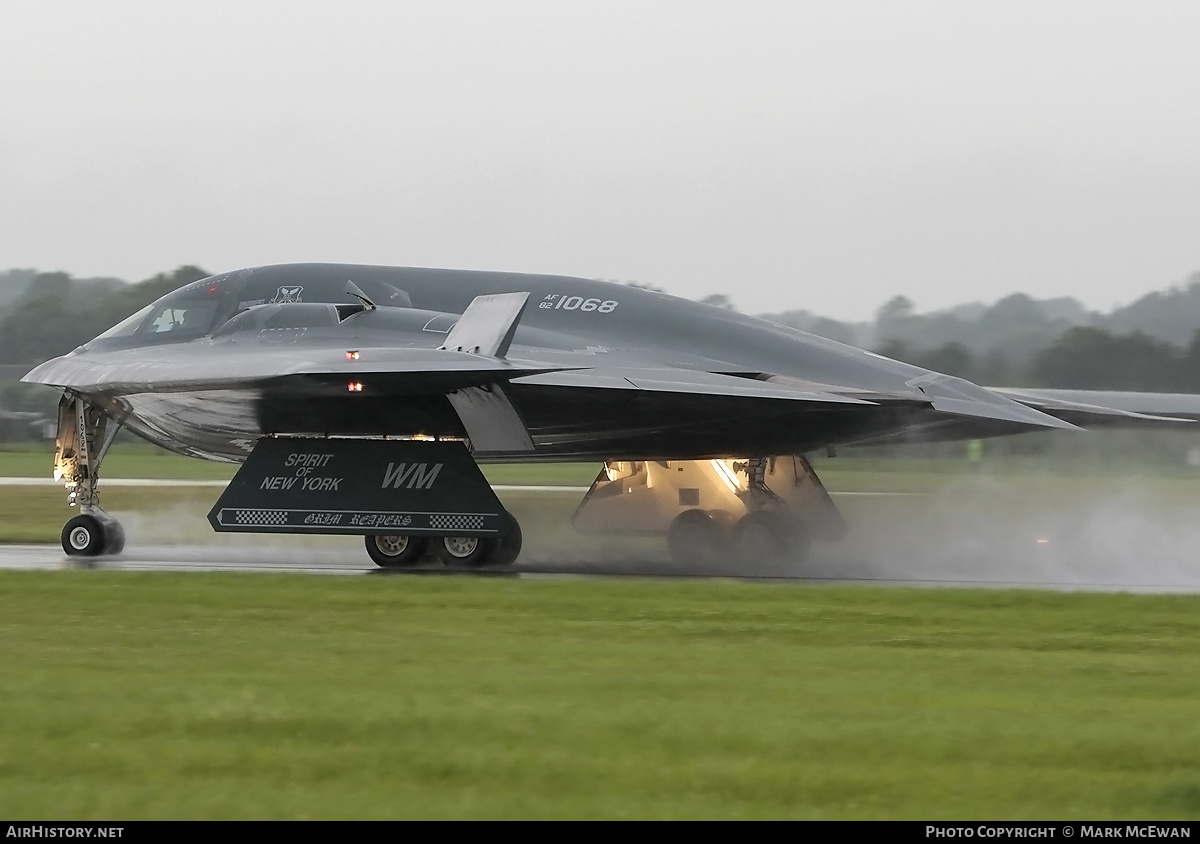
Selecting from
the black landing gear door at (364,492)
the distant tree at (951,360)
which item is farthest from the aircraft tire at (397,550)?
the distant tree at (951,360)

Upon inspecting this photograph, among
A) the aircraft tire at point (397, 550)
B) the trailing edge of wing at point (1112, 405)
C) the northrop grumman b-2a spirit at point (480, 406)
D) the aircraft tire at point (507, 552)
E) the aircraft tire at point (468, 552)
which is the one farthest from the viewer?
the trailing edge of wing at point (1112, 405)

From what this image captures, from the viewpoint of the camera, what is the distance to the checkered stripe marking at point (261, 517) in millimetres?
17562

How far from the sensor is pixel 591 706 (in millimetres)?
8148

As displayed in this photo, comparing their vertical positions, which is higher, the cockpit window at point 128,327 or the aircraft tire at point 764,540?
the cockpit window at point 128,327

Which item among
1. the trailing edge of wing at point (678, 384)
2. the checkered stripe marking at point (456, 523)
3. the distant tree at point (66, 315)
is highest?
the distant tree at point (66, 315)

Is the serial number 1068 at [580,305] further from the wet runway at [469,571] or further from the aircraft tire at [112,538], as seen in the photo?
the aircraft tire at [112,538]

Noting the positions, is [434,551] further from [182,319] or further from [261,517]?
[182,319]

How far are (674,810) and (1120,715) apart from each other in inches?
135

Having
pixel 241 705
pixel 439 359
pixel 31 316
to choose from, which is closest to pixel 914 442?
pixel 439 359

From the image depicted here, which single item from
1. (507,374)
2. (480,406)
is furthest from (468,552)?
(507,374)

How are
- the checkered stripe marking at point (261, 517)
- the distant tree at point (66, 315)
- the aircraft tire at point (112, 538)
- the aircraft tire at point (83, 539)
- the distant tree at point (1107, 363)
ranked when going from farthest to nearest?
the distant tree at point (66, 315) → the distant tree at point (1107, 363) → the aircraft tire at point (112, 538) → the aircraft tire at point (83, 539) → the checkered stripe marking at point (261, 517)

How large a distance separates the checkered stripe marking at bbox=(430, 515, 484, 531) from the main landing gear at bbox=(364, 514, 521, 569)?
534 mm

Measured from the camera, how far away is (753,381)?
16859mm

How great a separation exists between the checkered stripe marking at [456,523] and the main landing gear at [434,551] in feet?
1.75
